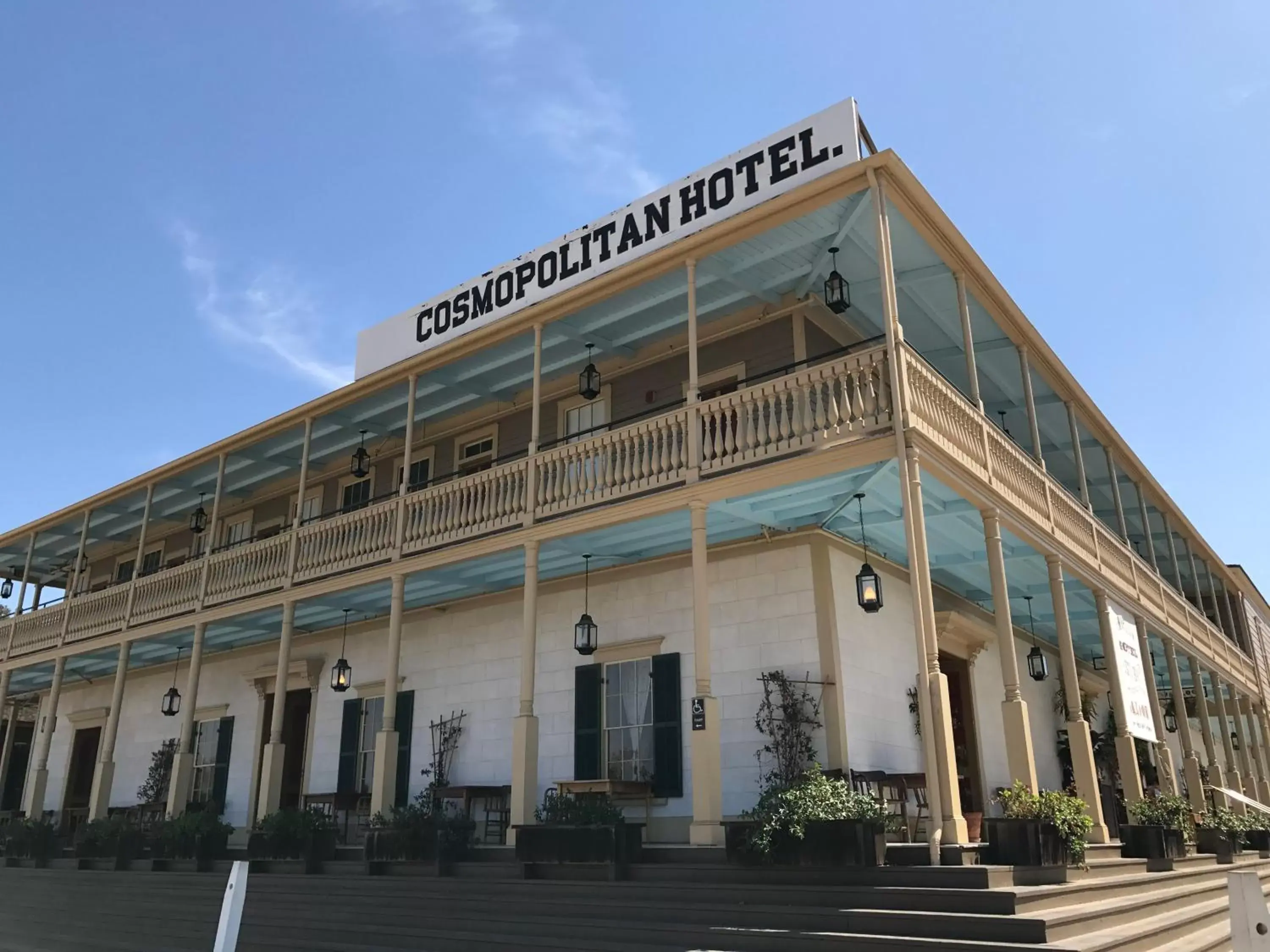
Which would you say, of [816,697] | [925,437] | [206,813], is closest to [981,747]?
[816,697]

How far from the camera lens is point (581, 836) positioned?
9.16 meters

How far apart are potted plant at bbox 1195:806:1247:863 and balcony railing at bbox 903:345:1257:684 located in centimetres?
330

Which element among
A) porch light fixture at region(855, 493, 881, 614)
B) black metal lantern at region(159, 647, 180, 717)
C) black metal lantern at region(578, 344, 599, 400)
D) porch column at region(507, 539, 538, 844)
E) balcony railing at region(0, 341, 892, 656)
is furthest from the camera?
black metal lantern at region(159, 647, 180, 717)

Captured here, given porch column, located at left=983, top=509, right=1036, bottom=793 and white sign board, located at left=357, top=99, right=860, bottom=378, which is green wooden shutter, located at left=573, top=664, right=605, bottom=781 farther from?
porch column, located at left=983, top=509, right=1036, bottom=793

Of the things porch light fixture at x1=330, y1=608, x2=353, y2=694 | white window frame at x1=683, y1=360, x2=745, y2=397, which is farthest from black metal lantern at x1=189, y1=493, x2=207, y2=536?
white window frame at x1=683, y1=360, x2=745, y2=397

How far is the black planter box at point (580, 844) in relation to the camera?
8.91 metres

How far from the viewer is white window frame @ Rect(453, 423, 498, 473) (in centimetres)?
1598

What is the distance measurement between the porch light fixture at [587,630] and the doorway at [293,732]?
23.1 feet

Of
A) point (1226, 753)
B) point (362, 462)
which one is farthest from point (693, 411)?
point (1226, 753)

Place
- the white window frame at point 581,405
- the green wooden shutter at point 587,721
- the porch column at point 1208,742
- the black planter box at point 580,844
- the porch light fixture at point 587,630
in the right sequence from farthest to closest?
the porch column at point 1208,742
the white window frame at point 581,405
the green wooden shutter at point 587,721
the porch light fixture at point 587,630
the black planter box at point 580,844

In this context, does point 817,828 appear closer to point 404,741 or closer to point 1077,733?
point 1077,733

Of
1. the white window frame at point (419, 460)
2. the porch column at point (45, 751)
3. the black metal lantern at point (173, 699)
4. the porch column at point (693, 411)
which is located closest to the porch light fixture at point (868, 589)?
the porch column at point (693, 411)

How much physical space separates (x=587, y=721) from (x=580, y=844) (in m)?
3.94

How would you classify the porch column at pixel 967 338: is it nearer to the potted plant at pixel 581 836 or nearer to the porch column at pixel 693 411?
the porch column at pixel 693 411
